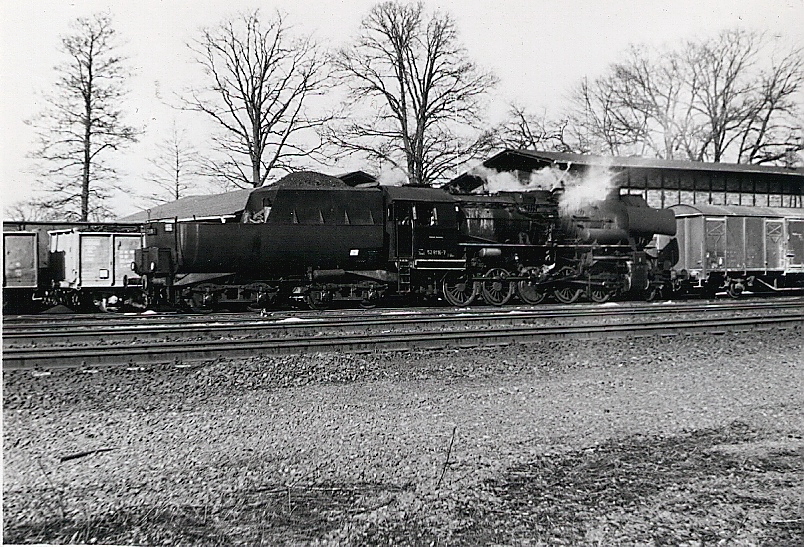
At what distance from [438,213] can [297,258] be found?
3.49 metres

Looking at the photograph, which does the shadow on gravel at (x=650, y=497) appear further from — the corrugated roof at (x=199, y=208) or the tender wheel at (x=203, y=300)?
the corrugated roof at (x=199, y=208)

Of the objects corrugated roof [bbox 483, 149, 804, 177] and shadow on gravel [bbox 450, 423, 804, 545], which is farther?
corrugated roof [bbox 483, 149, 804, 177]

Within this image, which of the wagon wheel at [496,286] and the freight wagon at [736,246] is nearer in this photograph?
the wagon wheel at [496,286]

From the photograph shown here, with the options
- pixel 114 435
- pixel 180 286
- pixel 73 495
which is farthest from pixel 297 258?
pixel 73 495

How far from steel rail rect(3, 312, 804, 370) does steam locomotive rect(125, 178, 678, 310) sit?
15.8ft

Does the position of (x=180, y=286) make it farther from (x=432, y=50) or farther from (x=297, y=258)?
(x=432, y=50)

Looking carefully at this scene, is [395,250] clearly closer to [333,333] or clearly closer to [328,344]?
[333,333]

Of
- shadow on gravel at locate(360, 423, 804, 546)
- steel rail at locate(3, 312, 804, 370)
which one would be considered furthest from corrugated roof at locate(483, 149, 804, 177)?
shadow on gravel at locate(360, 423, 804, 546)

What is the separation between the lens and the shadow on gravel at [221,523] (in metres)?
4.04

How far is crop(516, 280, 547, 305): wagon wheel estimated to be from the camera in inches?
689

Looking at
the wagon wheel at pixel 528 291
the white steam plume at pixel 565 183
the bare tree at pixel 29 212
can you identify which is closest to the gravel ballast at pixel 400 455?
the bare tree at pixel 29 212

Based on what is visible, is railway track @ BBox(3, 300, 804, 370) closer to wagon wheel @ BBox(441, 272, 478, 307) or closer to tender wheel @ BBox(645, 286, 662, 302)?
wagon wheel @ BBox(441, 272, 478, 307)

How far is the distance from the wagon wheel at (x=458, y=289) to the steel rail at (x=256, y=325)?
1994 mm

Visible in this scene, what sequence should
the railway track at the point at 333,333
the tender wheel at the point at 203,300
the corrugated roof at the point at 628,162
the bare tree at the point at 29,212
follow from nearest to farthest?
the bare tree at the point at 29,212 < the railway track at the point at 333,333 < the tender wheel at the point at 203,300 < the corrugated roof at the point at 628,162
